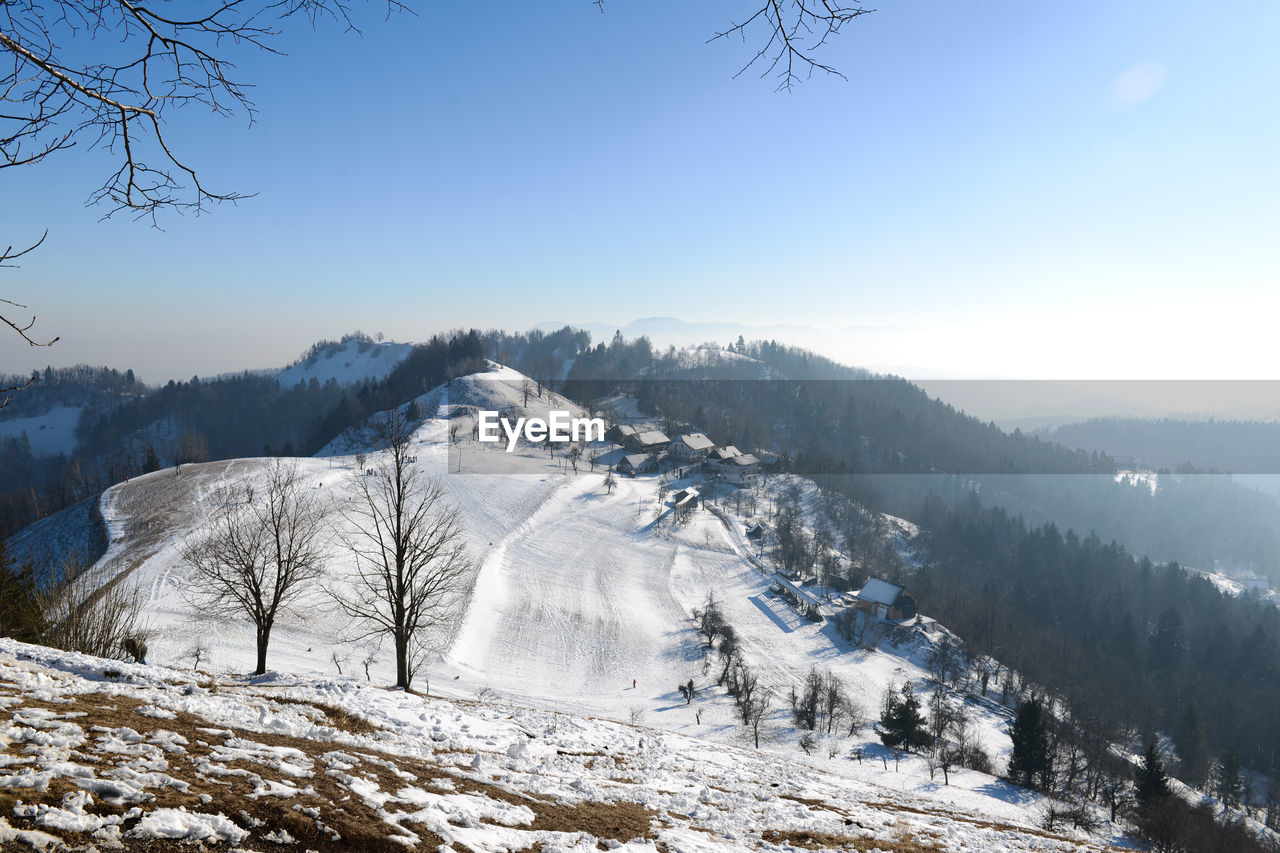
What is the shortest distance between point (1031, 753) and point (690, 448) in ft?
248

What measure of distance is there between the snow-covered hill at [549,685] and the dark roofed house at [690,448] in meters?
19.1

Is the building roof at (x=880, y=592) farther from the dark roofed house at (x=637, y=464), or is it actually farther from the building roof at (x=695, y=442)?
the building roof at (x=695, y=442)

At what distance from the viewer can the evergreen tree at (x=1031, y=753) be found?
104 feet

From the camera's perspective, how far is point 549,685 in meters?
35.3

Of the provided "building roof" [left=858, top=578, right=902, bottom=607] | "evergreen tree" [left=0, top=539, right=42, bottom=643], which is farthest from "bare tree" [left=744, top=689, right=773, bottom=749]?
"evergreen tree" [left=0, top=539, right=42, bottom=643]

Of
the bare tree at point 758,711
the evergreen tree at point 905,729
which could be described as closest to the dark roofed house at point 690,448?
the bare tree at point 758,711

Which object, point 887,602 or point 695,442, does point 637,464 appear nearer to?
point 695,442

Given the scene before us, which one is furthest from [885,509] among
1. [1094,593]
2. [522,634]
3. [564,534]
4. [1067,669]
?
[522,634]

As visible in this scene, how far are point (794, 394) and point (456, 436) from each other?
109691mm

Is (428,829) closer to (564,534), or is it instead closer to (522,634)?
(522,634)

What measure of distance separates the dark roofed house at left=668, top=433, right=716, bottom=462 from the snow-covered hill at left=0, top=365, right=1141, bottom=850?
62.7 ft

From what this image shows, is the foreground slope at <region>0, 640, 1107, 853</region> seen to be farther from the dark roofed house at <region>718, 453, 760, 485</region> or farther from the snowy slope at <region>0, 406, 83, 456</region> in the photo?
the snowy slope at <region>0, 406, 83, 456</region>

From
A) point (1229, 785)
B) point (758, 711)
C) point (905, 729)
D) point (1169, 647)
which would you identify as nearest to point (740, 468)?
point (1169, 647)

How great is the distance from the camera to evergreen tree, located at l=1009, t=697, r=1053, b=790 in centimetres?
3184
